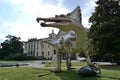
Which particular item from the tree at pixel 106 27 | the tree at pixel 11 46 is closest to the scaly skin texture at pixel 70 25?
the tree at pixel 106 27

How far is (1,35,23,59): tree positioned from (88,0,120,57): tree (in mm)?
44895

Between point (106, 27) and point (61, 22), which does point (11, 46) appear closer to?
point (106, 27)

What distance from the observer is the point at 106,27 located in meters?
30.1

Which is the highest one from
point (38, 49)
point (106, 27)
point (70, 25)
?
point (38, 49)

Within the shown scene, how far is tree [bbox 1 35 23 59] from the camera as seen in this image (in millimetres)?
73312

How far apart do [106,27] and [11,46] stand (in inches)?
Answer: 1973

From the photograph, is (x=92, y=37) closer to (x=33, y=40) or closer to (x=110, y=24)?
(x=110, y=24)

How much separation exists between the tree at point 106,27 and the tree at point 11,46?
44.9m

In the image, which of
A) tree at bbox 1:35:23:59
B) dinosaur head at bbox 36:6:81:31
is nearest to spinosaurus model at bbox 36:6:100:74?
dinosaur head at bbox 36:6:81:31

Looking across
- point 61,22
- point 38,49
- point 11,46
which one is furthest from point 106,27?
point 38,49

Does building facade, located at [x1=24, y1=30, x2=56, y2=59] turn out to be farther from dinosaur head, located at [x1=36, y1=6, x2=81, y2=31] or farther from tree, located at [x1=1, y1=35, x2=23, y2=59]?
dinosaur head, located at [x1=36, y1=6, x2=81, y2=31]

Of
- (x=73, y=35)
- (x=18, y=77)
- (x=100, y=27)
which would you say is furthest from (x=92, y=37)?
(x=18, y=77)

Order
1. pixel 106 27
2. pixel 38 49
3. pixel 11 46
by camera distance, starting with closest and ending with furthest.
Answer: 1. pixel 106 27
2. pixel 11 46
3. pixel 38 49

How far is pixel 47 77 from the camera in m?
14.5
